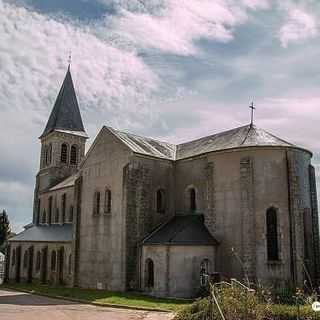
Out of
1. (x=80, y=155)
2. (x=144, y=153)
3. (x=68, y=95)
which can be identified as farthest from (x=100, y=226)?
(x=68, y=95)


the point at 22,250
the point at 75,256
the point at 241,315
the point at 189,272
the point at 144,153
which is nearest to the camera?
the point at 241,315

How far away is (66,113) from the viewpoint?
2208 inches

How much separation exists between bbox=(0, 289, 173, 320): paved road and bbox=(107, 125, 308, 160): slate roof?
12.2 metres

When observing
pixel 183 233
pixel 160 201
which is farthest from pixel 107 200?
pixel 183 233

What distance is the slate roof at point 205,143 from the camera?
92.3ft

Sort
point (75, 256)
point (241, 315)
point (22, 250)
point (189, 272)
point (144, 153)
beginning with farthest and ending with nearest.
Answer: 1. point (22, 250)
2. point (75, 256)
3. point (144, 153)
4. point (189, 272)
5. point (241, 315)

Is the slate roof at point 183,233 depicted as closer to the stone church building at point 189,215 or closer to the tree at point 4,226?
the stone church building at point 189,215

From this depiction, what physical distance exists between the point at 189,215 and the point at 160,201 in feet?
8.22

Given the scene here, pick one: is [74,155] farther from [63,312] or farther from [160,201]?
[63,312]

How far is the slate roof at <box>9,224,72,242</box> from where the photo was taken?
39.6 m

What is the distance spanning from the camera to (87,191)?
3444cm

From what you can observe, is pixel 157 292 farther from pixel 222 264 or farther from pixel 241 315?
pixel 241 315

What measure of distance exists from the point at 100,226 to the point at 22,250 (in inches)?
650

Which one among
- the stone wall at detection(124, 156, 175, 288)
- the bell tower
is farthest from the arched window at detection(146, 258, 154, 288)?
the bell tower
